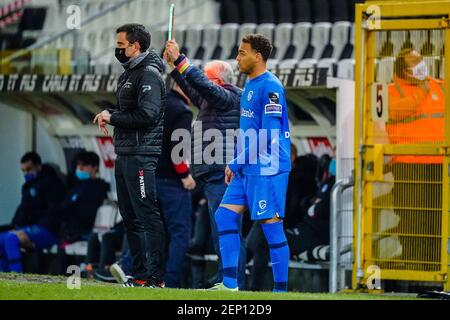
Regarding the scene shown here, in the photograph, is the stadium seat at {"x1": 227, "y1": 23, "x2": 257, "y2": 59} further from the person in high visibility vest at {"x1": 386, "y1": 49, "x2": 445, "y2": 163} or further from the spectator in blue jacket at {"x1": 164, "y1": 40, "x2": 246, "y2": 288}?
the spectator in blue jacket at {"x1": 164, "y1": 40, "x2": 246, "y2": 288}

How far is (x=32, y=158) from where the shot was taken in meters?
14.8

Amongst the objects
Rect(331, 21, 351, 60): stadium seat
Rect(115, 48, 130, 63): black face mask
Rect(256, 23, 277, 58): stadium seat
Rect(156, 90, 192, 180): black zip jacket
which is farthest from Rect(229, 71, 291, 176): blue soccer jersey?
Rect(256, 23, 277, 58): stadium seat

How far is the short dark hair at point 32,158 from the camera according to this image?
48.5 ft

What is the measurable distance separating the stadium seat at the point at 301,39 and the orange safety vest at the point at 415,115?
14.1 ft

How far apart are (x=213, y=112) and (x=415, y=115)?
5.82 ft

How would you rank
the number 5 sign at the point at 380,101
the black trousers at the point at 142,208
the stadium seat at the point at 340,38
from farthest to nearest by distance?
the stadium seat at the point at 340,38
the number 5 sign at the point at 380,101
the black trousers at the point at 142,208

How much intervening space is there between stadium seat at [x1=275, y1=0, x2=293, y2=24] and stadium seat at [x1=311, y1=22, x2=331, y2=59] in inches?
38.6

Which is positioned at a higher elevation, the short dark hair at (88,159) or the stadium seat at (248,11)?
the stadium seat at (248,11)

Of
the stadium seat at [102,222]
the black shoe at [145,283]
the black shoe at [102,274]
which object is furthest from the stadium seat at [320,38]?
the black shoe at [145,283]

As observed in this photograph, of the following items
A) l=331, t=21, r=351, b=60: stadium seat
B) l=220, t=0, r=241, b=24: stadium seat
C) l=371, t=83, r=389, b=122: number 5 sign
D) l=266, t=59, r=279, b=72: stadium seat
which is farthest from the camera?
l=220, t=0, r=241, b=24: stadium seat

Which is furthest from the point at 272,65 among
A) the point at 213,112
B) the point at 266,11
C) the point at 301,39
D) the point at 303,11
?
the point at 213,112

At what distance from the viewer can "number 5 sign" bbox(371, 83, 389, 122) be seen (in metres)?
11.0

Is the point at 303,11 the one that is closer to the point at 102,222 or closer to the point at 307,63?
the point at 307,63

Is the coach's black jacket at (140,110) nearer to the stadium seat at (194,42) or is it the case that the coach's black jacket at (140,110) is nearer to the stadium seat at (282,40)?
the stadium seat at (282,40)
